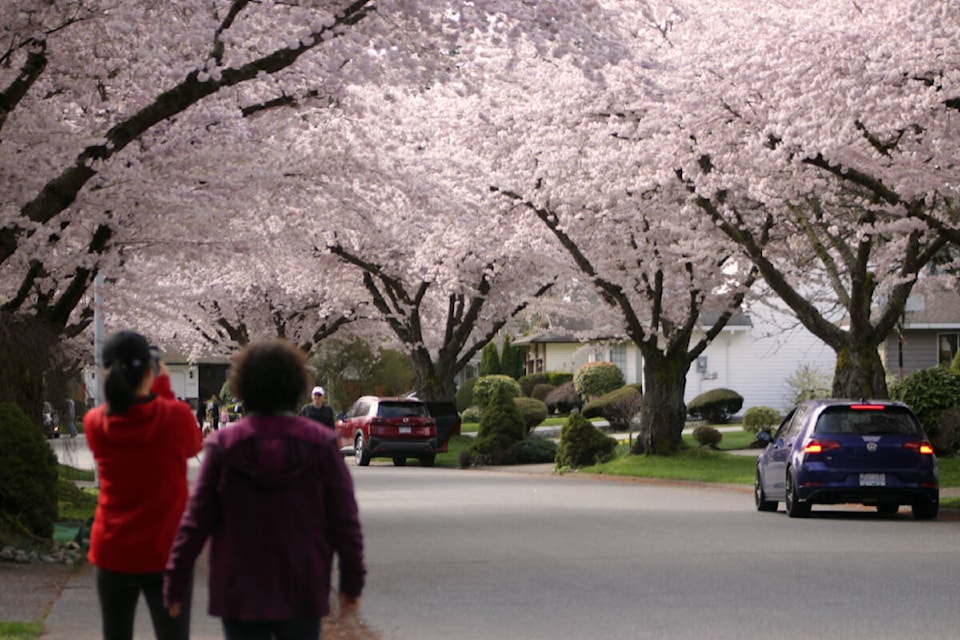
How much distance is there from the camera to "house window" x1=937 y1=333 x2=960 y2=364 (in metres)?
57.5

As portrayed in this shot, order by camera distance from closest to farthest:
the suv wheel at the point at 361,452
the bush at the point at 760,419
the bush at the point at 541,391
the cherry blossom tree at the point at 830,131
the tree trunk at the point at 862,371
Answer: the cherry blossom tree at the point at 830,131 < the tree trunk at the point at 862,371 < the suv wheel at the point at 361,452 < the bush at the point at 760,419 < the bush at the point at 541,391

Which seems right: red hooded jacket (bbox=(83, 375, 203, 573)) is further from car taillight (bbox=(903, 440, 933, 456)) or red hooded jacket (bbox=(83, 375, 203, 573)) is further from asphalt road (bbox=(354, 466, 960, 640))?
car taillight (bbox=(903, 440, 933, 456))

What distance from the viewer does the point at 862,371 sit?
29.1 meters

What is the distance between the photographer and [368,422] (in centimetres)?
4062

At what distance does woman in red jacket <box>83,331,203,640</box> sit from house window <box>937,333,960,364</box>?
53728mm

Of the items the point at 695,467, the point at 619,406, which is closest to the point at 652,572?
the point at 695,467

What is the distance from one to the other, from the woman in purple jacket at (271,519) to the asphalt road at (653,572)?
4.92 m

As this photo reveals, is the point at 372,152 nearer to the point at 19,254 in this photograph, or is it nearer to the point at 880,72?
the point at 19,254

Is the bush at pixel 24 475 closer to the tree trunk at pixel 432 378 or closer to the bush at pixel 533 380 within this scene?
the tree trunk at pixel 432 378

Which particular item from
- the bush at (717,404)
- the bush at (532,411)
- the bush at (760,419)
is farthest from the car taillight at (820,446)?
the bush at (717,404)

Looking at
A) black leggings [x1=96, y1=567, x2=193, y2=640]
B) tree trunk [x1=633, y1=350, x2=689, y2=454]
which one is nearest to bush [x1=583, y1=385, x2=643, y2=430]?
tree trunk [x1=633, y1=350, x2=689, y2=454]

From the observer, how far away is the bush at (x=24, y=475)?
15.0 m

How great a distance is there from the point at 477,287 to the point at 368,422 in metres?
7.13

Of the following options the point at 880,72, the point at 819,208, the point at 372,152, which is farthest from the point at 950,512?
the point at 372,152
